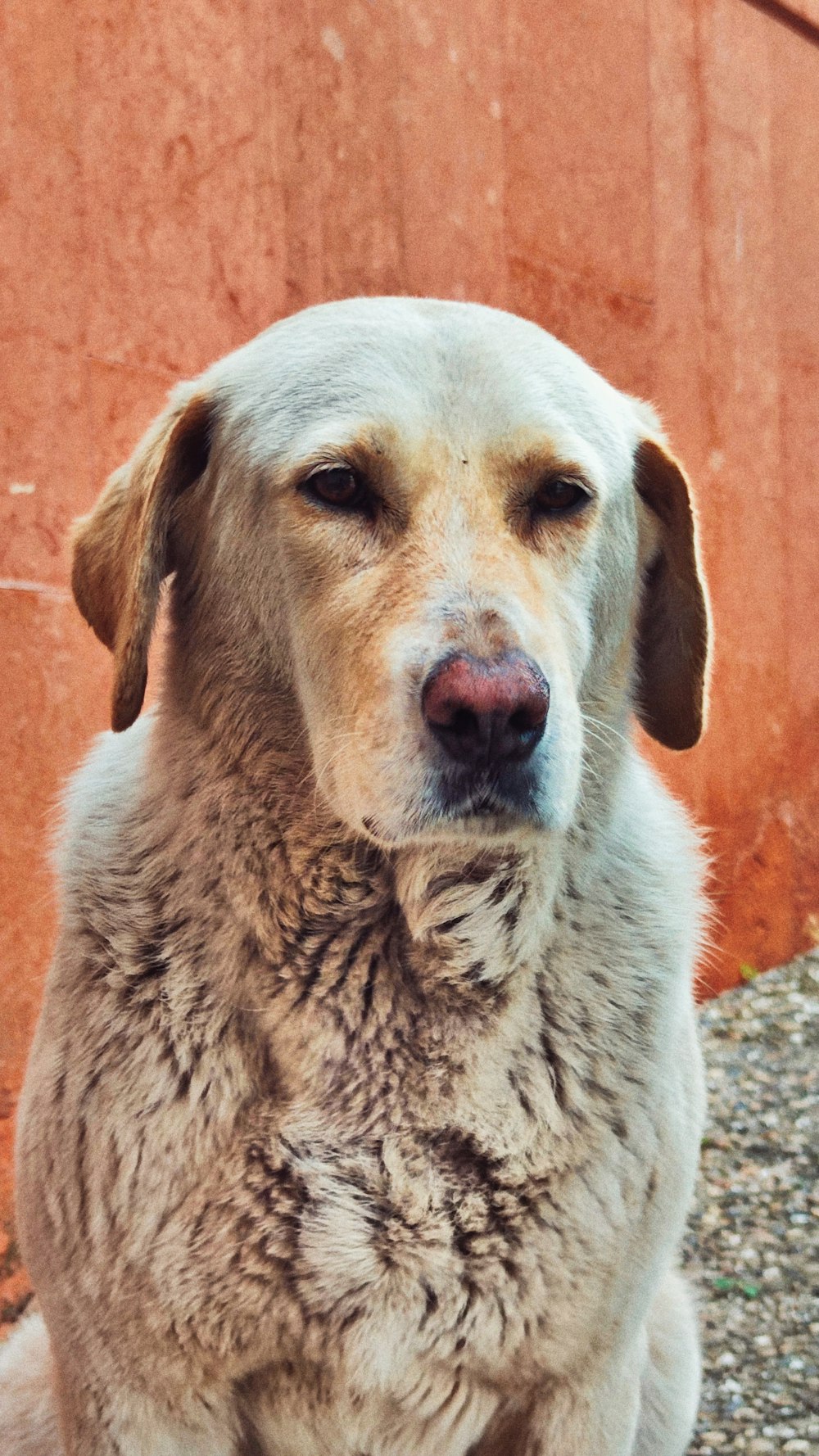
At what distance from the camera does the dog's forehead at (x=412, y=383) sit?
2068 mm

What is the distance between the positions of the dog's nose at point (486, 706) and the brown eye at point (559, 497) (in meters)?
0.38

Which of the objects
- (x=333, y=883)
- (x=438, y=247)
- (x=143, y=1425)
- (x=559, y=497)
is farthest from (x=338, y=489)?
(x=438, y=247)

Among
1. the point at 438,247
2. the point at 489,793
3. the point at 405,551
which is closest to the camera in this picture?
the point at 489,793

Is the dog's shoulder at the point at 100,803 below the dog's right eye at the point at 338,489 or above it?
below

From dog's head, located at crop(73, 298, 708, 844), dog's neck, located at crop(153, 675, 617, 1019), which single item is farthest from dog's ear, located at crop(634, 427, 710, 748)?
dog's neck, located at crop(153, 675, 617, 1019)

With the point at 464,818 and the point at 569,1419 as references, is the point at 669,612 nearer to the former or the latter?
the point at 464,818

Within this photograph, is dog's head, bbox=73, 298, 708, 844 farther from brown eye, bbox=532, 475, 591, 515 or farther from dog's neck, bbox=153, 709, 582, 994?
dog's neck, bbox=153, 709, 582, 994

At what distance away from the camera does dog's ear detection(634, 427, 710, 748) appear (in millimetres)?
2412

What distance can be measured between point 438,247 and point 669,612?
2.47m

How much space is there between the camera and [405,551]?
2.00 meters

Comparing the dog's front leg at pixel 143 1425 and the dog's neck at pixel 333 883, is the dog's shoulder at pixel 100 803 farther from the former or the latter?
the dog's front leg at pixel 143 1425

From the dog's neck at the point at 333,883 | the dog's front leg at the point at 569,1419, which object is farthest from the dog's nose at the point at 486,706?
the dog's front leg at the point at 569,1419

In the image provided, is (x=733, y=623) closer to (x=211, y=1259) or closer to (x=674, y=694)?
(x=674, y=694)

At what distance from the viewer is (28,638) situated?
349 centimetres
